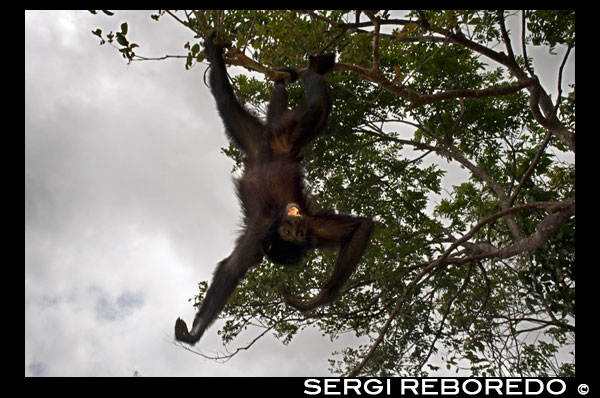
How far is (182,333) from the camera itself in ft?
17.1

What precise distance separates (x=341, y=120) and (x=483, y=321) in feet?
14.3

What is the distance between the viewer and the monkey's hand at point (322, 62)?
5.14 m

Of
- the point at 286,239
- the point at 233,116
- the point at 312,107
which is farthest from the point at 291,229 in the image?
the point at 233,116

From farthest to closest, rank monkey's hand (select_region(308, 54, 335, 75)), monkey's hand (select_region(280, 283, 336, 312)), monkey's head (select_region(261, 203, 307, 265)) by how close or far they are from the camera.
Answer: monkey's hand (select_region(280, 283, 336, 312)) → monkey's hand (select_region(308, 54, 335, 75)) → monkey's head (select_region(261, 203, 307, 265))

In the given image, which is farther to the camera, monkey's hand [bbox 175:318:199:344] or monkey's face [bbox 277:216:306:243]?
monkey's hand [bbox 175:318:199:344]

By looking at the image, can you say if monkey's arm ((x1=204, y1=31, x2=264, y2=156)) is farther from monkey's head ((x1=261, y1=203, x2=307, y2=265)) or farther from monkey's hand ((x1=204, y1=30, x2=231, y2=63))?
monkey's head ((x1=261, y1=203, x2=307, y2=265))

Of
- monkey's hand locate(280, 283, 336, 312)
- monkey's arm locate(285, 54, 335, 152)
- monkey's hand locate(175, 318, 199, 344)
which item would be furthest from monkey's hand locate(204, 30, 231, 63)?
monkey's hand locate(175, 318, 199, 344)

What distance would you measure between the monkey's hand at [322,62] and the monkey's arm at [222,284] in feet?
7.23

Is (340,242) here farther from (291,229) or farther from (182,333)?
(182,333)

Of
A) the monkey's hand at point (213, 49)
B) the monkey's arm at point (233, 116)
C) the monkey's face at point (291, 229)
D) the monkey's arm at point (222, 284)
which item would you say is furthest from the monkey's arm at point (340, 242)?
the monkey's hand at point (213, 49)

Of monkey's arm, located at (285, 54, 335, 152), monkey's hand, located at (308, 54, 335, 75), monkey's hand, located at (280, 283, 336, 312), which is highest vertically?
monkey's hand, located at (308, 54, 335, 75)

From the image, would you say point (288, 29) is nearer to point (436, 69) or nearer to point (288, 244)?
point (288, 244)

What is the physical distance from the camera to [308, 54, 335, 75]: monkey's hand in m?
5.14
